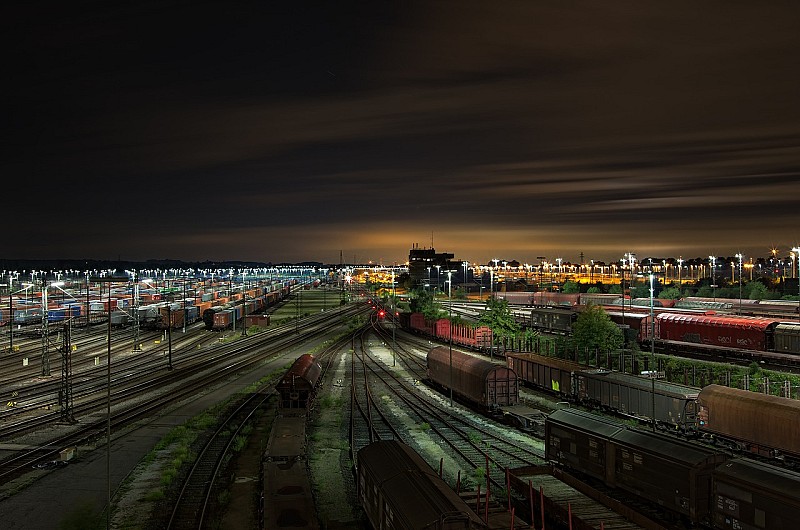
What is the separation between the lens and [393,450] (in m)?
19.4

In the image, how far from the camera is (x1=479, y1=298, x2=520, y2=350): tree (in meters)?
62.8

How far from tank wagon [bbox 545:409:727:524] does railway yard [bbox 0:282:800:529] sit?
0.06 meters

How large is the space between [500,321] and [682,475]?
4369 centimetres

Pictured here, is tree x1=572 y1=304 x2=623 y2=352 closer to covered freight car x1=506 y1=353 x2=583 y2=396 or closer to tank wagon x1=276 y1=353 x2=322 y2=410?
covered freight car x1=506 y1=353 x2=583 y2=396

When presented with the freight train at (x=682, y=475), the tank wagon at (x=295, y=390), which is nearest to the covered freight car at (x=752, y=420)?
the freight train at (x=682, y=475)

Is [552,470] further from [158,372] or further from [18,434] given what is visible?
[158,372]

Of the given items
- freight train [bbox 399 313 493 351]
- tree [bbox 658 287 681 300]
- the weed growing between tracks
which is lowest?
the weed growing between tracks

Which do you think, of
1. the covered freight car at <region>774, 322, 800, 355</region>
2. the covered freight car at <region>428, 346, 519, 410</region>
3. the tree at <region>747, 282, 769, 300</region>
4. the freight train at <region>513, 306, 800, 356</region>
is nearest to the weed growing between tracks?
the covered freight car at <region>428, 346, 519, 410</region>

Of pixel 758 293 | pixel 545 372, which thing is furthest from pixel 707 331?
pixel 758 293

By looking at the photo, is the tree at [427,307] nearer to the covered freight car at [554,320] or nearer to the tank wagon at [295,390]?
the covered freight car at [554,320]

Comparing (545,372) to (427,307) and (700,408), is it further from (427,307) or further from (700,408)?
(427,307)

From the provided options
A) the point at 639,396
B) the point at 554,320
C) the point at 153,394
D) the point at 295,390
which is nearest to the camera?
the point at 639,396

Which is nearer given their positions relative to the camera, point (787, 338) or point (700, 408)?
point (700, 408)

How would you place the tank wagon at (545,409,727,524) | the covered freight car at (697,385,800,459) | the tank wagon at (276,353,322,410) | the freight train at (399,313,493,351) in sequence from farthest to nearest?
the freight train at (399,313,493,351)
the tank wagon at (276,353,322,410)
the covered freight car at (697,385,800,459)
the tank wagon at (545,409,727,524)
